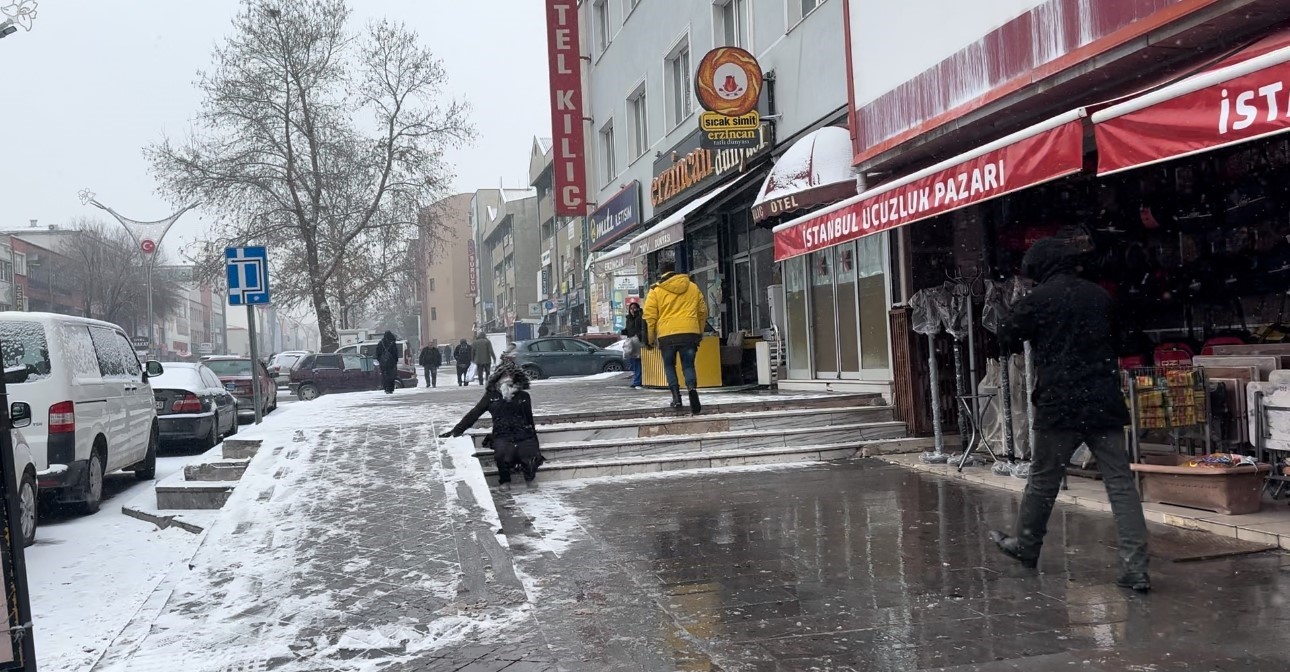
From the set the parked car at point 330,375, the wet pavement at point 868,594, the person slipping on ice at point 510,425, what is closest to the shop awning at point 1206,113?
the wet pavement at point 868,594

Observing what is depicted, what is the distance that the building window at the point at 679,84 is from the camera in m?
17.5

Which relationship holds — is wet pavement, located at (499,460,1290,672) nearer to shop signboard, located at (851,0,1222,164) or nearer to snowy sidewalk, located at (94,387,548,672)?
snowy sidewalk, located at (94,387,548,672)

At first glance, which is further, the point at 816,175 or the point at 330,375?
the point at 330,375

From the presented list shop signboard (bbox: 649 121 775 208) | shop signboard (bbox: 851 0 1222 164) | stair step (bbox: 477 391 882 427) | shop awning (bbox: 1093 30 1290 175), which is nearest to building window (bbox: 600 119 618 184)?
shop signboard (bbox: 649 121 775 208)

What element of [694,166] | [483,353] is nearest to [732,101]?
[694,166]

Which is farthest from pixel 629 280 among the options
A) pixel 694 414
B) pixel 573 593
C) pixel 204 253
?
pixel 573 593

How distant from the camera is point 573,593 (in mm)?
5172

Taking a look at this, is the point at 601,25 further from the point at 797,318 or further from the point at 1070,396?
the point at 1070,396

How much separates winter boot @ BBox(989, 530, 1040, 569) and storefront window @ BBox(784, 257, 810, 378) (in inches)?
320

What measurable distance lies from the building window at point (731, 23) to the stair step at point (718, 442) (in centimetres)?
701

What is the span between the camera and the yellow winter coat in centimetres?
1063

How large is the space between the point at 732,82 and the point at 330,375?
1828 centimetres

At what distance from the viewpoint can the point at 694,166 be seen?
15969 mm

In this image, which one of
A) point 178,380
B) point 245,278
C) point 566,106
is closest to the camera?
Answer: point 245,278
